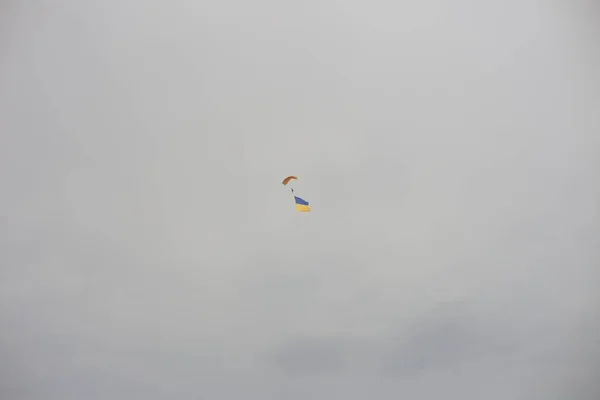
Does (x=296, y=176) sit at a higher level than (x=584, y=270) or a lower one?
higher

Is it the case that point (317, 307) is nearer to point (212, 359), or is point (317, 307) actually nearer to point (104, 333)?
point (212, 359)

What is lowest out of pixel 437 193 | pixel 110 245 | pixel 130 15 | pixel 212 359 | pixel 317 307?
pixel 212 359

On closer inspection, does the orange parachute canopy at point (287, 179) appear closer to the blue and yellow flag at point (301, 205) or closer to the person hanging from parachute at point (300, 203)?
the person hanging from parachute at point (300, 203)

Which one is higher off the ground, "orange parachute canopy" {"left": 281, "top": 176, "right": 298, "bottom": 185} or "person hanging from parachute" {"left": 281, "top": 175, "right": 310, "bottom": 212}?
"orange parachute canopy" {"left": 281, "top": 176, "right": 298, "bottom": 185}

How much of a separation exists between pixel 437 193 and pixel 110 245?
75.6 inches

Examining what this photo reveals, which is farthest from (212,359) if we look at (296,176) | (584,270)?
(584,270)

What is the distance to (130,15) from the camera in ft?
11.3

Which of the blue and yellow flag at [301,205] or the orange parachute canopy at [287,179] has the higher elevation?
the orange parachute canopy at [287,179]

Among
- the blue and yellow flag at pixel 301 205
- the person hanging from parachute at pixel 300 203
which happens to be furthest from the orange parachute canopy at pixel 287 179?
the blue and yellow flag at pixel 301 205

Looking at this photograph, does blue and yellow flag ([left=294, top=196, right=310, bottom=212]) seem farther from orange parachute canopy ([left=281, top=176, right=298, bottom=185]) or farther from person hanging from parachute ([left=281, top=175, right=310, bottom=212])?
orange parachute canopy ([left=281, top=176, right=298, bottom=185])

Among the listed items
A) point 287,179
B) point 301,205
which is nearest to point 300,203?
point 301,205

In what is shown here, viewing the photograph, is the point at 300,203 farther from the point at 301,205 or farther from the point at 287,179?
the point at 287,179

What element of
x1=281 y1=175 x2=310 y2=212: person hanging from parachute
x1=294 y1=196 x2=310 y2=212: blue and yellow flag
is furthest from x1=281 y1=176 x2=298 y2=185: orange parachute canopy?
x1=294 y1=196 x2=310 y2=212: blue and yellow flag

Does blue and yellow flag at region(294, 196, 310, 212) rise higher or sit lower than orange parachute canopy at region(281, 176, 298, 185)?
lower
